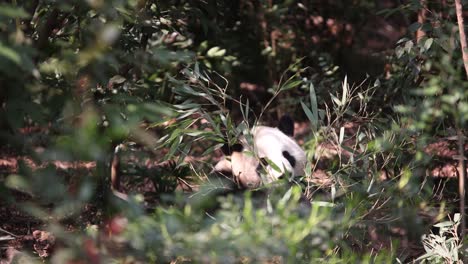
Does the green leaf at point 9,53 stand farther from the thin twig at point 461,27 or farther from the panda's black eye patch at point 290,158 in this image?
the panda's black eye patch at point 290,158

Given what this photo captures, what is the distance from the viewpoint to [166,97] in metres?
4.77

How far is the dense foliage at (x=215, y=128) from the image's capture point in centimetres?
185

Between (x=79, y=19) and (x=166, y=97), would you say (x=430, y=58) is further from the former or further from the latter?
(x=79, y=19)

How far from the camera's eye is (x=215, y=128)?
345 cm

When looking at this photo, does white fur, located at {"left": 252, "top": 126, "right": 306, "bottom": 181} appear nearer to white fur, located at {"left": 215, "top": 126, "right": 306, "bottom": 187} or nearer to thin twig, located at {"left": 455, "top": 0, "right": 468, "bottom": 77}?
white fur, located at {"left": 215, "top": 126, "right": 306, "bottom": 187}

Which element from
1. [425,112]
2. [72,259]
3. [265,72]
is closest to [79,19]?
[72,259]

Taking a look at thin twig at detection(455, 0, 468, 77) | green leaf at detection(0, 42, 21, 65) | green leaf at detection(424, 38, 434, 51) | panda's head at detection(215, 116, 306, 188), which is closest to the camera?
green leaf at detection(0, 42, 21, 65)

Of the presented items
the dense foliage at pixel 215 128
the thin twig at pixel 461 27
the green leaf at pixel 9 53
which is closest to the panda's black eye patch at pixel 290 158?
the dense foliage at pixel 215 128

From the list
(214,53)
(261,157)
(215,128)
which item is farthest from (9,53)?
(214,53)

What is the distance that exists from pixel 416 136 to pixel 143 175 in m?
1.88

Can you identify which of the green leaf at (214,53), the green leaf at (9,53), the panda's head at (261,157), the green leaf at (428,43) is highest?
the green leaf at (9,53)

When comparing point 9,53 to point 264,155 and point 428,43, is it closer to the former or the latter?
point 264,155

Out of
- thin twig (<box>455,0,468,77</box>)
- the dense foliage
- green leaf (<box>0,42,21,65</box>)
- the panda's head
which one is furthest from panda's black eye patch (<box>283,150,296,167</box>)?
green leaf (<box>0,42,21,65</box>)

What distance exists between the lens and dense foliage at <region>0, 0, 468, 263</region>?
1.85 meters
